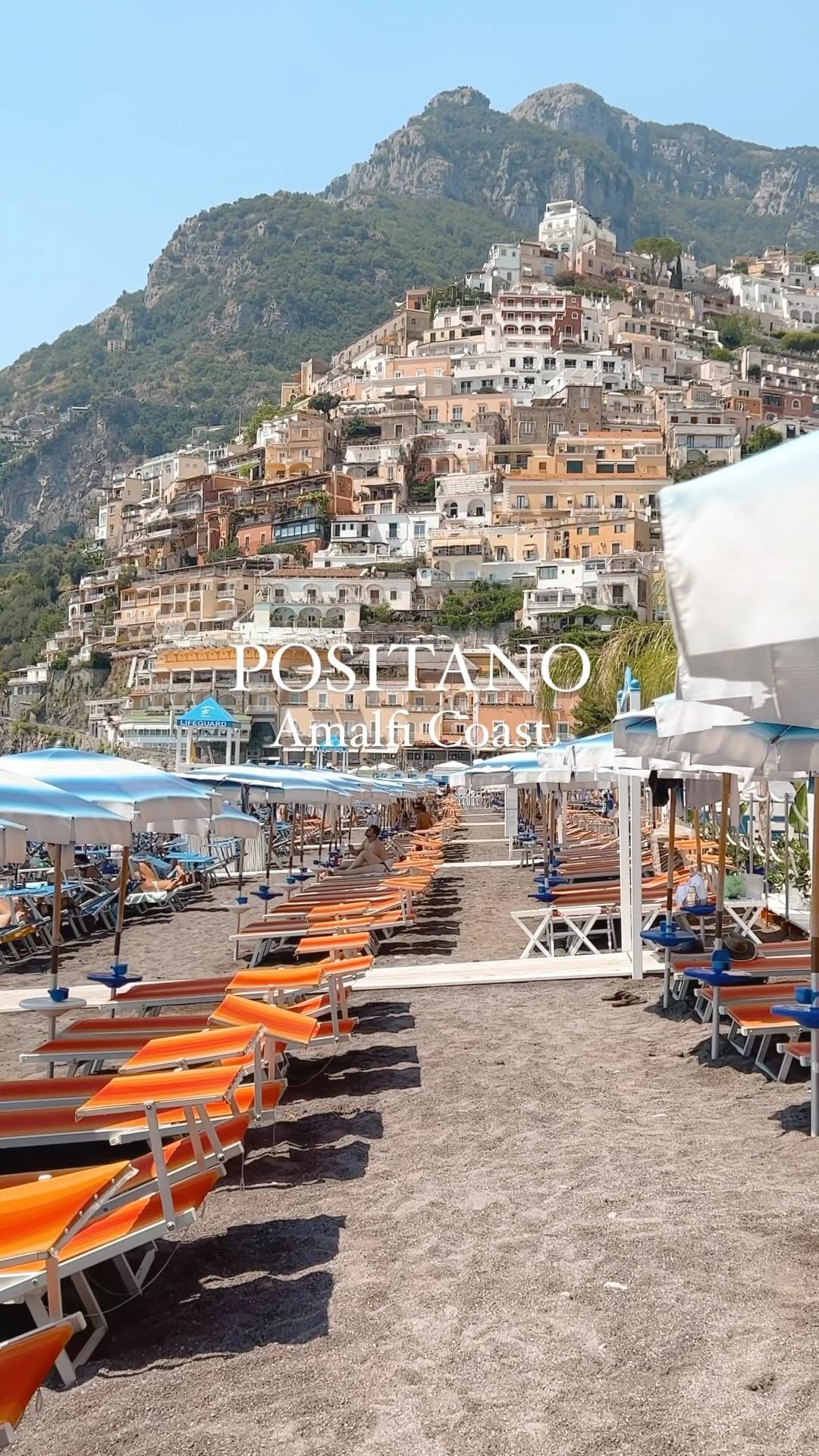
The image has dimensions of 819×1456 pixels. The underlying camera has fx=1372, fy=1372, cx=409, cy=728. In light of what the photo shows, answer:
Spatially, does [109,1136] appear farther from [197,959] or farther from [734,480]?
[197,959]

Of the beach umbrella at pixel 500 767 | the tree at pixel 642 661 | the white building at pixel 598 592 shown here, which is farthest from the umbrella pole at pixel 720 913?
the white building at pixel 598 592

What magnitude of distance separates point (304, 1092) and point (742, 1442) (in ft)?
14.6

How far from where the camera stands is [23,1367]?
334 cm

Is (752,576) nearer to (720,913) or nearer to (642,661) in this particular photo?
(720,913)

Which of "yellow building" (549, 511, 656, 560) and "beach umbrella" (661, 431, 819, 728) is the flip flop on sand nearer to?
"beach umbrella" (661, 431, 819, 728)

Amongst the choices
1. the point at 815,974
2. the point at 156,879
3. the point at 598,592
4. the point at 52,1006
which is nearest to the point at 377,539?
the point at 598,592

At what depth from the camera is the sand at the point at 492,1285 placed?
3.56 metres

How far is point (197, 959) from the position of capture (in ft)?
45.7

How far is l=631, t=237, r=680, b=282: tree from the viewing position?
5790 inches

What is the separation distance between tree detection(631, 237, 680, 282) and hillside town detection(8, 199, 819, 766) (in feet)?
19.5

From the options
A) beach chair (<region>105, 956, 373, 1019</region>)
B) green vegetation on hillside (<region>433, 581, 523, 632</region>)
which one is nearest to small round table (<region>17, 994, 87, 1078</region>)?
beach chair (<region>105, 956, 373, 1019</region>)

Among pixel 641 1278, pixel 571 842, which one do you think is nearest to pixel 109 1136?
pixel 641 1278

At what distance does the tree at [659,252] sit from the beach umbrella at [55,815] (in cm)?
14868

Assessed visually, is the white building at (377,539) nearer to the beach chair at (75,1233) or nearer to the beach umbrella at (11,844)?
the beach umbrella at (11,844)
